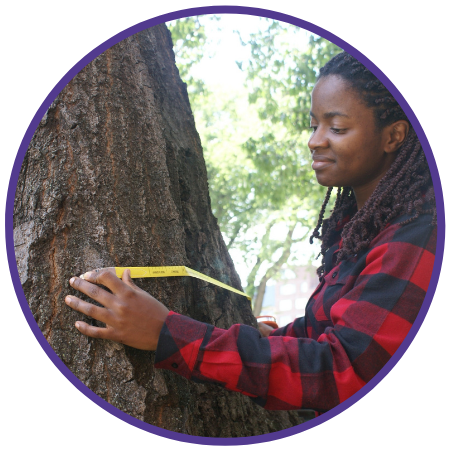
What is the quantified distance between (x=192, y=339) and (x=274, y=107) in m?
6.63

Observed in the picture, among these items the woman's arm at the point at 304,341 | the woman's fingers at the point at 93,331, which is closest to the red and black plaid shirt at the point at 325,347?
the woman's arm at the point at 304,341

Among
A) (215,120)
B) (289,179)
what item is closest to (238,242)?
(215,120)

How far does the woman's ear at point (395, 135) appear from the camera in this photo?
5.97 ft

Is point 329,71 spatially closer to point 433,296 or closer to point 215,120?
point 433,296

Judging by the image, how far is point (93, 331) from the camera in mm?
1502

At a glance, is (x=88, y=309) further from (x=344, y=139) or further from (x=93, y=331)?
(x=344, y=139)

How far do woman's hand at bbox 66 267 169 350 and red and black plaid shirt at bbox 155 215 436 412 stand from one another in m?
0.06

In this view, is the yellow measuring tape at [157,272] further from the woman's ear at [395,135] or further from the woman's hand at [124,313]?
the woman's ear at [395,135]

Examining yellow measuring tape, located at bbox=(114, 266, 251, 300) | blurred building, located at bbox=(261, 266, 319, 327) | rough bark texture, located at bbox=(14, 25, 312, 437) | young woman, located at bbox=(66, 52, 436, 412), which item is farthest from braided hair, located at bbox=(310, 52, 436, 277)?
blurred building, located at bbox=(261, 266, 319, 327)

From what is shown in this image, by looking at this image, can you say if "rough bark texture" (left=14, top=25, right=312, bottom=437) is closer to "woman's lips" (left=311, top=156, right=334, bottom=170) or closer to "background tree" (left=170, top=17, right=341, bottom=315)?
"woman's lips" (left=311, top=156, right=334, bottom=170)

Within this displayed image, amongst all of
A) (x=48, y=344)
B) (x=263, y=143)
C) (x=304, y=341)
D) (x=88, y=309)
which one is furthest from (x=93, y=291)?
(x=263, y=143)

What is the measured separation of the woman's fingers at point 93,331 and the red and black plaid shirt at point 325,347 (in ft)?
0.73

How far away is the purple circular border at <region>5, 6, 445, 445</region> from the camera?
1483 millimetres

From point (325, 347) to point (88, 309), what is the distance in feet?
2.98
